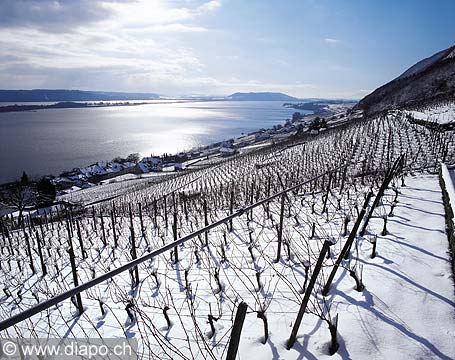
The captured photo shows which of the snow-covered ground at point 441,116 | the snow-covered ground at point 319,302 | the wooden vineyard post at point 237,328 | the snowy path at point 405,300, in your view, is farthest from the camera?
the snow-covered ground at point 441,116

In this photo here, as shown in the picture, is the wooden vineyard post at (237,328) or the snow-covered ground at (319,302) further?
the snow-covered ground at (319,302)

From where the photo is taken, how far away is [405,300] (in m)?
2.46

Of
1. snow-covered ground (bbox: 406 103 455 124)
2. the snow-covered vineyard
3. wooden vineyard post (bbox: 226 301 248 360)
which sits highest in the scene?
snow-covered ground (bbox: 406 103 455 124)

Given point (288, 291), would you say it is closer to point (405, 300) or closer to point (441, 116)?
point (405, 300)

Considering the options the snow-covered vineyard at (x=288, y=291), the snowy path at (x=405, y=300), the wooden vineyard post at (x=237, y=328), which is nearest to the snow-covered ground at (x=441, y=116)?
the snow-covered vineyard at (x=288, y=291)

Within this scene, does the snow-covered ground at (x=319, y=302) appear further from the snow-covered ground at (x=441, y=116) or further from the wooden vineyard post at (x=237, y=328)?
the snow-covered ground at (x=441, y=116)

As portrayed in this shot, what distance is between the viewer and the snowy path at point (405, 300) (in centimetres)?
201

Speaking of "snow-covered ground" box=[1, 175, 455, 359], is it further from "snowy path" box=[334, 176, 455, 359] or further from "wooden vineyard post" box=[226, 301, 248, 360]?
"wooden vineyard post" box=[226, 301, 248, 360]

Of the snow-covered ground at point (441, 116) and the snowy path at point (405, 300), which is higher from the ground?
the snow-covered ground at point (441, 116)

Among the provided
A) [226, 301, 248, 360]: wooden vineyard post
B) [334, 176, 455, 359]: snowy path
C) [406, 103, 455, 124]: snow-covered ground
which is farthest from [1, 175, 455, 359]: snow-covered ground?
[406, 103, 455, 124]: snow-covered ground

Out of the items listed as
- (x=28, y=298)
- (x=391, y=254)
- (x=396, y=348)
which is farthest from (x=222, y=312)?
(x=28, y=298)

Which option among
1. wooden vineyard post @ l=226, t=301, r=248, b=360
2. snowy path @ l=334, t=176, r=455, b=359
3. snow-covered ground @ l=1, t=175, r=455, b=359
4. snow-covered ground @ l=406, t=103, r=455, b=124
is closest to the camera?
wooden vineyard post @ l=226, t=301, r=248, b=360

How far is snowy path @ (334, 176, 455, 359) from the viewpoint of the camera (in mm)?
2008

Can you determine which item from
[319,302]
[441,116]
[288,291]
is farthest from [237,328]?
[441,116]
